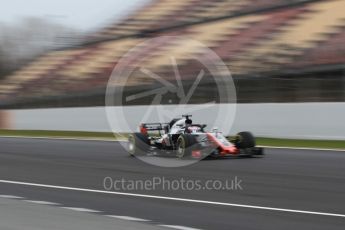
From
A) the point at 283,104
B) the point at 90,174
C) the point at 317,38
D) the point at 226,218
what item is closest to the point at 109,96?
the point at 317,38

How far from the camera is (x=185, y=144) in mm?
11727

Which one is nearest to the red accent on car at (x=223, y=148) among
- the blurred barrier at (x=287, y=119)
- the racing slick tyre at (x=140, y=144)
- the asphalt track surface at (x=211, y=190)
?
the asphalt track surface at (x=211, y=190)

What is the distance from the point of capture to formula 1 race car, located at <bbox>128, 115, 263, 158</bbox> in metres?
11.8

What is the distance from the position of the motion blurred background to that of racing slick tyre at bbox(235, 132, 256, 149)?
590 centimetres

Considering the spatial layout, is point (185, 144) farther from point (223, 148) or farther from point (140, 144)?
point (140, 144)

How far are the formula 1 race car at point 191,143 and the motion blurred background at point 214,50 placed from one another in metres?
6.01

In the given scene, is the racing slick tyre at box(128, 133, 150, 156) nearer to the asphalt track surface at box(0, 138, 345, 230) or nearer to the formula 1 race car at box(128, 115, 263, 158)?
the formula 1 race car at box(128, 115, 263, 158)

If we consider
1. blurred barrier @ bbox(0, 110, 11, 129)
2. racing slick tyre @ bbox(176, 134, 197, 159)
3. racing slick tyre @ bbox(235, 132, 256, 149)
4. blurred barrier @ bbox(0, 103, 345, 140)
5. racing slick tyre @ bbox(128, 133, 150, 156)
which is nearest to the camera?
racing slick tyre @ bbox(176, 134, 197, 159)

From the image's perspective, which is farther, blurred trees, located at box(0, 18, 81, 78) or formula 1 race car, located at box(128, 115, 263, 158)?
blurred trees, located at box(0, 18, 81, 78)

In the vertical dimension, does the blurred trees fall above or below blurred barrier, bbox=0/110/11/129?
above

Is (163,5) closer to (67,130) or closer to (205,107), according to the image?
(67,130)

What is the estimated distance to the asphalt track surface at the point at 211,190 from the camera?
6184 millimetres

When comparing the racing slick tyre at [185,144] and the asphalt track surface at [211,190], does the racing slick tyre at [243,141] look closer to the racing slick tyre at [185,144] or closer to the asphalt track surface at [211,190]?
the asphalt track surface at [211,190]

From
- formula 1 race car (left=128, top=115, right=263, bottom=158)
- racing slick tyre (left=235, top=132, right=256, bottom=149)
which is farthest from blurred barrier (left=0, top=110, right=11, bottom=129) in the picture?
racing slick tyre (left=235, top=132, right=256, bottom=149)
